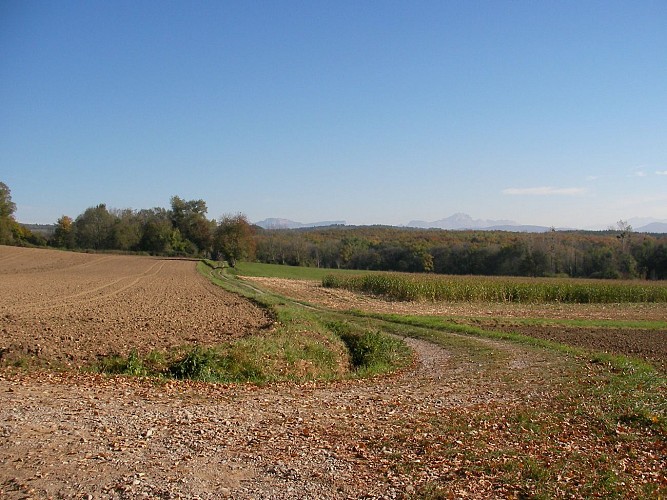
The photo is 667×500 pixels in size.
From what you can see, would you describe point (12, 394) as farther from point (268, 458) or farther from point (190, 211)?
point (190, 211)

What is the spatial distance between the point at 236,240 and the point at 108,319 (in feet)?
246

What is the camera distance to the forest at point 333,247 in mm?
86875

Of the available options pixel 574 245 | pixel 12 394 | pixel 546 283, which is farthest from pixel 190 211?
pixel 12 394

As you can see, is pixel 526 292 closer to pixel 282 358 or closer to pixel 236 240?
pixel 282 358

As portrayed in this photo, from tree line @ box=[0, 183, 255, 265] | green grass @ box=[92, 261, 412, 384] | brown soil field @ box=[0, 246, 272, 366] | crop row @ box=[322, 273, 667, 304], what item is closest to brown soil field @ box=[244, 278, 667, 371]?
crop row @ box=[322, 273, 667, 304]

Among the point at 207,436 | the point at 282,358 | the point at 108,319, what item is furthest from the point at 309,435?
the point at 108,319

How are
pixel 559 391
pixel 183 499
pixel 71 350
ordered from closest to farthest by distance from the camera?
pixel 183 499, pixel 559 391, pixel 71 350

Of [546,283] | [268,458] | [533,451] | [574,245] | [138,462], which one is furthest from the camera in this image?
[574,245]

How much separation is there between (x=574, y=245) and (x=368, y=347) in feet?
294

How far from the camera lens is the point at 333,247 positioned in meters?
123

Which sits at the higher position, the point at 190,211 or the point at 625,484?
the point at 190,211

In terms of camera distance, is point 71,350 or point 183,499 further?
point 71,350

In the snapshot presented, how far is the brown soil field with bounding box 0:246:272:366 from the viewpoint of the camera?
1594cm

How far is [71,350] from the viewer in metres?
15.7
